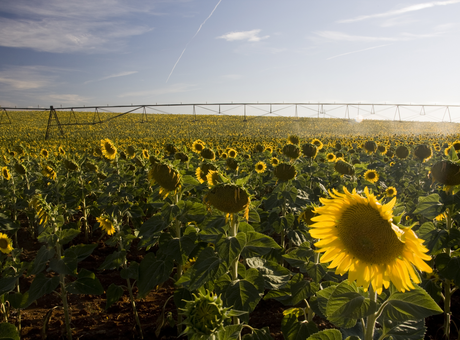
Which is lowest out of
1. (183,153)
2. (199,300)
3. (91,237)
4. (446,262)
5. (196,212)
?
(91,237)

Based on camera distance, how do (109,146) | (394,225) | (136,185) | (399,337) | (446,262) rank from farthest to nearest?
1. (136,185)
2. (109,146)
3. (446,262)
4. (399,337)
5. (394,225)

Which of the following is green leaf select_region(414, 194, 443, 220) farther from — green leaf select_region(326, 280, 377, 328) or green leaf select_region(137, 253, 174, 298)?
green leaf select_region(137, 253, 174, 298)

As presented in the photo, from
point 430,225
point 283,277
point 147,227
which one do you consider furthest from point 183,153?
point 430,225

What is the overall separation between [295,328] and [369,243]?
1377 millimetres

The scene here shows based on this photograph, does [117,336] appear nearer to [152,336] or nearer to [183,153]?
[152,336]

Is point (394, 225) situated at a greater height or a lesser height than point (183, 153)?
lesser

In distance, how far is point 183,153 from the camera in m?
4.91

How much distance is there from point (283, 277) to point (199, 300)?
100cm

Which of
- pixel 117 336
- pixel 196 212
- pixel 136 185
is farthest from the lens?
pixel 136 185

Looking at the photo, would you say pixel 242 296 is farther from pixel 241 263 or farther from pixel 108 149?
pixel 108 149

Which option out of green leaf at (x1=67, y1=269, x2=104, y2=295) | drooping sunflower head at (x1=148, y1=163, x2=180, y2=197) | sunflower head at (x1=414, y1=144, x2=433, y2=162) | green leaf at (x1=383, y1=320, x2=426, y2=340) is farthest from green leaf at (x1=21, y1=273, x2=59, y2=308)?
sunflower head at (x1=414, y1=144, x2=433, y2=162)

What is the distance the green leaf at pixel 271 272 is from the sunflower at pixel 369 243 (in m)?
0.81

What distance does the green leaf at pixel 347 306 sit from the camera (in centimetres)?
121

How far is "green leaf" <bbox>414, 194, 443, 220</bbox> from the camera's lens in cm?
281
